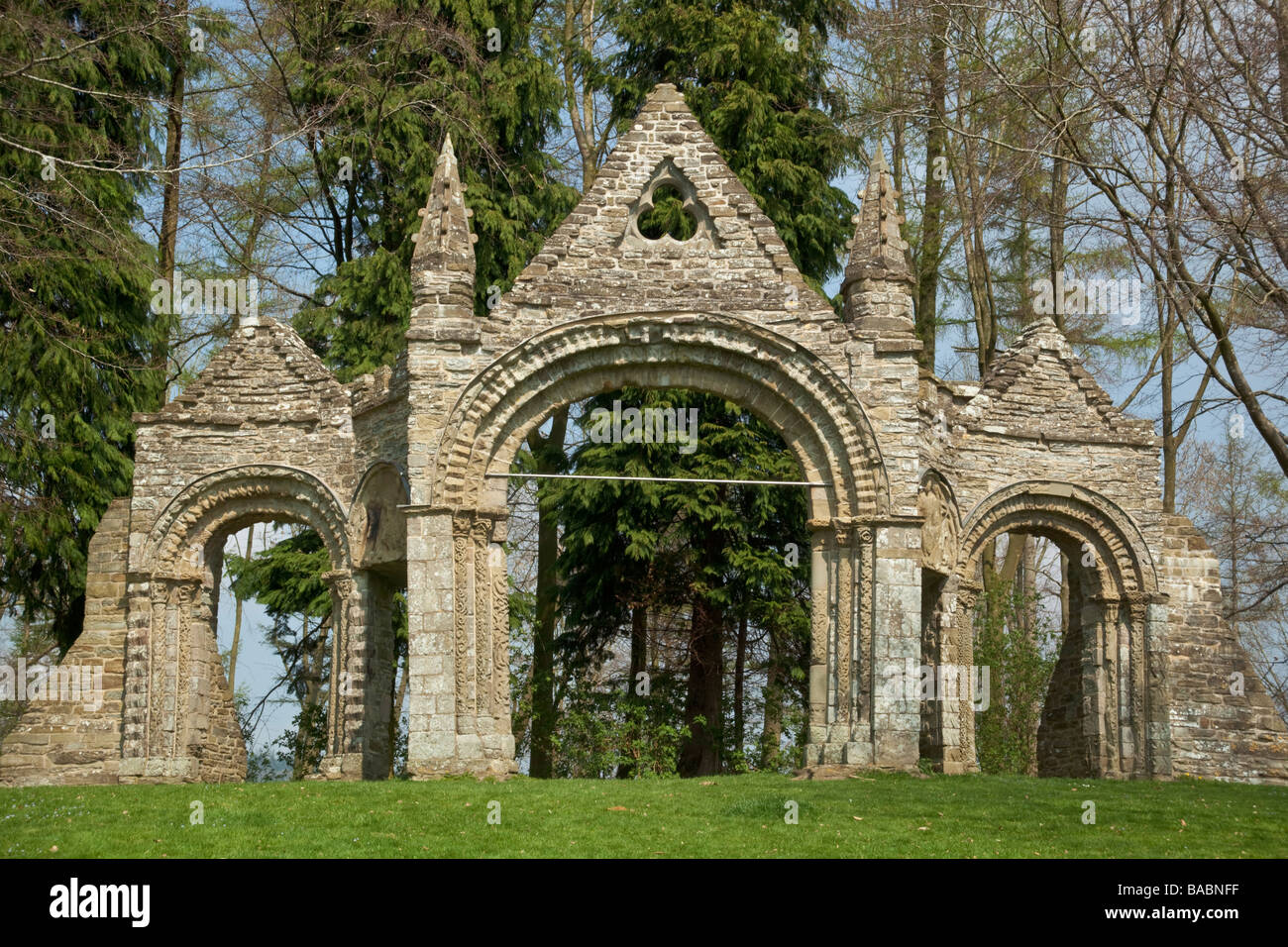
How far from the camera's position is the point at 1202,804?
1516 cm

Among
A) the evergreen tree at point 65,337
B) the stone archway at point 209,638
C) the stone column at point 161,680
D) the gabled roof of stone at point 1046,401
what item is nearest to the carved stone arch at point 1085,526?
the gabled roof of stone at point 1046,401

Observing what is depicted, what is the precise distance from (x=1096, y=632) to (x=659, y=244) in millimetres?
6435

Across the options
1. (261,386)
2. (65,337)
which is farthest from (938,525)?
(65,337)

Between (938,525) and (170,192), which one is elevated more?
(170,192)

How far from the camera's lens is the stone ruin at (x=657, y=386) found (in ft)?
56.9

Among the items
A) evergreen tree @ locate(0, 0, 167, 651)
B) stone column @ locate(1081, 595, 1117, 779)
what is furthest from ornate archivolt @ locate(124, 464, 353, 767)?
stone column @ locate(1081, 595, 1117, 779)

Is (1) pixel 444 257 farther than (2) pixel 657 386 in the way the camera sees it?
Yes

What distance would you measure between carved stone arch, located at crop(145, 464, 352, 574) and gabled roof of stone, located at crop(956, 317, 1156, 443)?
699cm

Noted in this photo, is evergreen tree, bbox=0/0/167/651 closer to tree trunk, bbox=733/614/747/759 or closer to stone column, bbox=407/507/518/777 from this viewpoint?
stone column, bbox=407/507/518/777

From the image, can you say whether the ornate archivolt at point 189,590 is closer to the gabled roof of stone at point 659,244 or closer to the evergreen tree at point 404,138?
the gabled roof of stone at point 659,244

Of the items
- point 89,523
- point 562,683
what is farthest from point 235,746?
point 562,683

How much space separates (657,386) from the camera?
17.7 metres

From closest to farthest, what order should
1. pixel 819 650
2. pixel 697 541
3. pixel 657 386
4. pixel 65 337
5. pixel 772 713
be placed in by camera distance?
pixel 819 650, pixel 657 386, pixel 65 337, pixel 697 541, pixel 772 713

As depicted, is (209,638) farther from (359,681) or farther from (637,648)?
(637,648)
